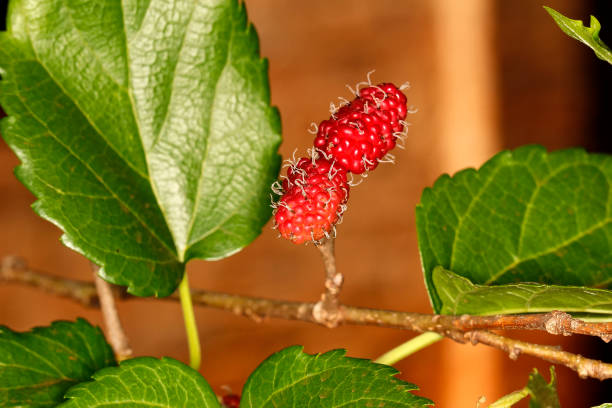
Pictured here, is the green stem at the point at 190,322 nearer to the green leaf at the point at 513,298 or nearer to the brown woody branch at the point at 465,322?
the brown woody branch at the point at 465,322

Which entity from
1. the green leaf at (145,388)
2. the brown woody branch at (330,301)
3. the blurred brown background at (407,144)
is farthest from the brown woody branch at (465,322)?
the blurred brown background at (407,144)

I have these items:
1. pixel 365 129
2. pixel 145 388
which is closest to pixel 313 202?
pixel 365 129

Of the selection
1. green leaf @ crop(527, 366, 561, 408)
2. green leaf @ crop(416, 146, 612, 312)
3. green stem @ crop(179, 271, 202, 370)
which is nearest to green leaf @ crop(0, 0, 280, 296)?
green stem @ crop(179, 271, 202, 370)

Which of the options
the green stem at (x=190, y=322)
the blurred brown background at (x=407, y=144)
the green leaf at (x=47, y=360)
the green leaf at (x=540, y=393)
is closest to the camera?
the green leaf at (x=540, y=393)

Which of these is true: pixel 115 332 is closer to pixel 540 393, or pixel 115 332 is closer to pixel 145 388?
pixel 145 388

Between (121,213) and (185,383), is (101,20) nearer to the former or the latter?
(121,213)

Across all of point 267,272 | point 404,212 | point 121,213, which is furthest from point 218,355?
point 121,213

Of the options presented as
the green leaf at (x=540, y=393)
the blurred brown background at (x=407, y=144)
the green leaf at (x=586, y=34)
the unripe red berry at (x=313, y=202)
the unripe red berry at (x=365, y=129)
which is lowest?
→ the blurred brown background at (x=407, y=144)
